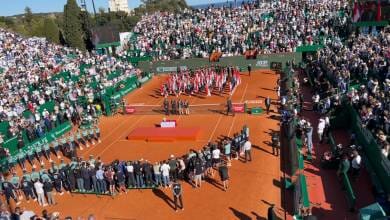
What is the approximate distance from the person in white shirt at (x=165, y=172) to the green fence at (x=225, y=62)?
86.8ft


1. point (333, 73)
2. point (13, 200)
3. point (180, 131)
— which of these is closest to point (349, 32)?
point (333, 73)

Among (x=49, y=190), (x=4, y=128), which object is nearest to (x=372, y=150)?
(x=49, y=190)

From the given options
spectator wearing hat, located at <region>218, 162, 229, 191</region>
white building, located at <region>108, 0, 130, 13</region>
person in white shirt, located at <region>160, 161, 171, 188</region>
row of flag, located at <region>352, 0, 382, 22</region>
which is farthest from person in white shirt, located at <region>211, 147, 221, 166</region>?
white building, located at <region>108, 0, 130, 13</region>

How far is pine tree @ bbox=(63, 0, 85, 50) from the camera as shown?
54.4m

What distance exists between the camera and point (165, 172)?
1684 cm

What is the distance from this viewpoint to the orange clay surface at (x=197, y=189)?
50.3 feet

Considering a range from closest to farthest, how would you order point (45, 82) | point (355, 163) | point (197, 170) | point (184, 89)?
point (355, 163), point (197, 170), point (184, 89), point (45, 82)

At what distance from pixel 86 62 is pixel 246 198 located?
101 feet

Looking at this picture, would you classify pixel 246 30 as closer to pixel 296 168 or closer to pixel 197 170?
pixel 296 168

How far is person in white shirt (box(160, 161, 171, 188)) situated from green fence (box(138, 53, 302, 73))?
86.8 ft

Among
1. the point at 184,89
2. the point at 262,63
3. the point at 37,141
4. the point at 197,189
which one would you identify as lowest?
the point at 197,189

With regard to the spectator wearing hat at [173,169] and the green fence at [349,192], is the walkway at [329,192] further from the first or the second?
the spectator wearing hat at [173,169]

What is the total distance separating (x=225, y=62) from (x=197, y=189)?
2679cm

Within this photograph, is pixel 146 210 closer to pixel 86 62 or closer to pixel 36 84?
pixel 36 84
